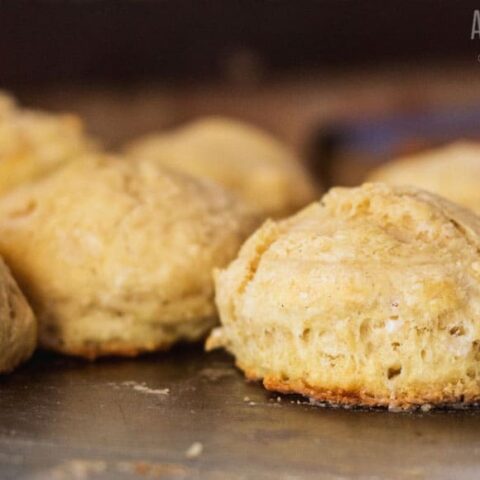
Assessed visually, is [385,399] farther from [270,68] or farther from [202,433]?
[270,68]

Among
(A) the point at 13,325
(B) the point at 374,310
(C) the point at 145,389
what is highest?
(B) the point at 374,310

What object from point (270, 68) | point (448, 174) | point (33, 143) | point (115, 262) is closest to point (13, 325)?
point (115, 262)

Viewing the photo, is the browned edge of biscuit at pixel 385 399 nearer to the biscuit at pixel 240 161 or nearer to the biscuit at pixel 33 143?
the biscuit at pixel 240 161

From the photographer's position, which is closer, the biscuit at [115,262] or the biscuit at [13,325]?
the biscuit at [13,325]

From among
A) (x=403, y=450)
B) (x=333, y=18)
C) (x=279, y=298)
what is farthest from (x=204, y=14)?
(x=403, y=450)

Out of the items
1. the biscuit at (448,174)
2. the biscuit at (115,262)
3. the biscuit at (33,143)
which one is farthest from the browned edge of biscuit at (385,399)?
the biscuit at (33,143)

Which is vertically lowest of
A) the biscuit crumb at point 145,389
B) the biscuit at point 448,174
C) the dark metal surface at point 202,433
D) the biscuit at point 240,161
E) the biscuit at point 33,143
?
the biscuit crumb at point 145,389

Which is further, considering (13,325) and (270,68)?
Result: (270,68)

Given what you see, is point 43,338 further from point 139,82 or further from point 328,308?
point 139,82
